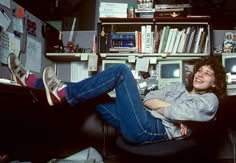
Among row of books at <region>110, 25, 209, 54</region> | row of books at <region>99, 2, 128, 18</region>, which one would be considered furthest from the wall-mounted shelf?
row of books at <region>99, 2, 128, 18</region>

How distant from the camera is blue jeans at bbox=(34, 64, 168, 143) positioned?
1467 mm

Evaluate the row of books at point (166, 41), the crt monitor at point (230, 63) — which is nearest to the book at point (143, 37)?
the row of books at point (166, 41)

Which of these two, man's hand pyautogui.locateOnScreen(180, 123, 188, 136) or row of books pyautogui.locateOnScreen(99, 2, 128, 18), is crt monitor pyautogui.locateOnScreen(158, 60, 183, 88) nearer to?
row of books pyautogui.locateOnScreen(99, 2, 128, 18)

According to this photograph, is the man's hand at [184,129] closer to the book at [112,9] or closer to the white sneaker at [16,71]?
the white sneaker at [16,71]

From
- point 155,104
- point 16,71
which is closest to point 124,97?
point 155,104

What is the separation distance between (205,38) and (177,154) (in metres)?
1.27

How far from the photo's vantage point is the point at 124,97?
151 cm

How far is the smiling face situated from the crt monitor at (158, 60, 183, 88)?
0.55 m

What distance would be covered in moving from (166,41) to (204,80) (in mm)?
736

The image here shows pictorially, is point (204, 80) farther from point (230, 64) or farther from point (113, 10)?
point (113, 10)

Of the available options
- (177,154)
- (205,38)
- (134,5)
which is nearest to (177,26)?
(205,38)

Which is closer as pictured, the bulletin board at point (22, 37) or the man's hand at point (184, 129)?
the man's hand at point (184, 129)

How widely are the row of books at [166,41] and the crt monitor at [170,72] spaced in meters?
0.11

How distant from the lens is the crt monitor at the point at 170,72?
7.91 ft
